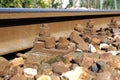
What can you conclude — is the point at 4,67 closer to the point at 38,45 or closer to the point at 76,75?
the point at 76,75

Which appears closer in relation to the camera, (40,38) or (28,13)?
(28,13)

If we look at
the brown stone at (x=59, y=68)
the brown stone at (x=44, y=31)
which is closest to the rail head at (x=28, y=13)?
the brown stone at (x=44, y=31)

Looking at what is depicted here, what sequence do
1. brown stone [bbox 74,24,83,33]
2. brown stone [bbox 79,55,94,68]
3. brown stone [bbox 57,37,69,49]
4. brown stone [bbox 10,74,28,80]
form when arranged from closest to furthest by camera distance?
brown stone [bbox 10,74,28,80] < brown stone [bbox 79,55,94,68] < brown stone [bbox 57,37,69,49] < brown stone [bbox 74,24,83,33]

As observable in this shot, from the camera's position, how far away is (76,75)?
10.5ft

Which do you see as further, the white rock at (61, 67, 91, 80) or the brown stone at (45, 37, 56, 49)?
the brown stone at (45, 37, 56, 49)

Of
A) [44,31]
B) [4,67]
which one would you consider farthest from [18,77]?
[44,31]

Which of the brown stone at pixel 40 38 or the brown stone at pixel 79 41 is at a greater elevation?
the brown stone at pixel 40 38

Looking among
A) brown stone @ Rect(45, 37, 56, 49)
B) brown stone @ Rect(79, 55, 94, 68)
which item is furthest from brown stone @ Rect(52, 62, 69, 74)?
brown stone @ Rect(45, 37, 56, 49)

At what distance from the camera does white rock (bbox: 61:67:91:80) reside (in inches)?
124

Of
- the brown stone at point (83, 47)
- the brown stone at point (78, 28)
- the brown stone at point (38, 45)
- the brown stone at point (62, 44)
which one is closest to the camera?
the brown stone at point (38, 45)

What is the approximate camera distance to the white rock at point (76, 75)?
10.3 feet

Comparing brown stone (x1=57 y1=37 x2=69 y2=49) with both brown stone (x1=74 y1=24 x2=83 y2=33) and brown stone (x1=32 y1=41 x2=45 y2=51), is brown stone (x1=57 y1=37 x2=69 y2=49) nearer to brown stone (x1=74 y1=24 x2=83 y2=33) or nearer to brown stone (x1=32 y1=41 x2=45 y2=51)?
brown stone (x1=32 y1=41 x2=45 y2=51)

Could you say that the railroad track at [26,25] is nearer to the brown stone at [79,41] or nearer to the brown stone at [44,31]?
the brown stone at [44,31]

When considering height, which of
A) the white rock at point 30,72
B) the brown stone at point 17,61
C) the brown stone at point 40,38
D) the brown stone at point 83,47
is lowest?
the brown stone at point 83,47
